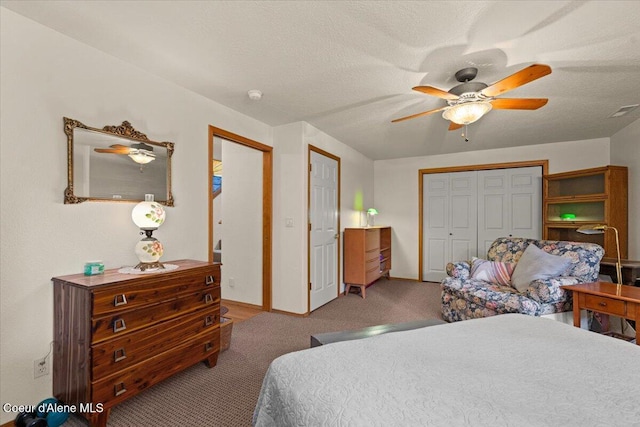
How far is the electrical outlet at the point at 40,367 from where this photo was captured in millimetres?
1710

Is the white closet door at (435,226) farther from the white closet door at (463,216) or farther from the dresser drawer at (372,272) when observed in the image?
the dresser drawer at (372,272)

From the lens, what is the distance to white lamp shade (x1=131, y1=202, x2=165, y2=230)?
2.00 metres

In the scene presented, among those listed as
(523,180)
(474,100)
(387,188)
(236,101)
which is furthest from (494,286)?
(236,101)

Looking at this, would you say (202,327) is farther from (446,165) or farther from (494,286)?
(446,165)

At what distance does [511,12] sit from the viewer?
1.61m

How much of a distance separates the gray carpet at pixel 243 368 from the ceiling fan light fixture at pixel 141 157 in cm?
167

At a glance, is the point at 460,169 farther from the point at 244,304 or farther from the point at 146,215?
the point at 146,215

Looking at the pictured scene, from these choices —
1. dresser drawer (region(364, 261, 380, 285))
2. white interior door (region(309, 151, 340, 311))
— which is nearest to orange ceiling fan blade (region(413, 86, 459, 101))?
white interior door (region(309, 151, 340, 311))

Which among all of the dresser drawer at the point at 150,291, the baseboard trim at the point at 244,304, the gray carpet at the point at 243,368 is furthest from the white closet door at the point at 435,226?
the dresser drawer at the point at 150,291

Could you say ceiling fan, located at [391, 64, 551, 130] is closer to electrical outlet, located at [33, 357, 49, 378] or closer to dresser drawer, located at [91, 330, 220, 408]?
dresser drawer, located at [91, 330, 220, 408]

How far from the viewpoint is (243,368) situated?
2.31 metres

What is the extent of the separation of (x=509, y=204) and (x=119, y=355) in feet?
17.9

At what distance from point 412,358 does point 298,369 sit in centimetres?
46

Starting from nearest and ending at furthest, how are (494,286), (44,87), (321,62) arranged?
(44,87) → (321,62) → (494,286)
